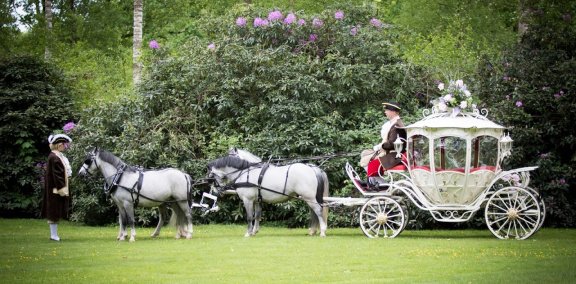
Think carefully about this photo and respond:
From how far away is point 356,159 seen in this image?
766 inches

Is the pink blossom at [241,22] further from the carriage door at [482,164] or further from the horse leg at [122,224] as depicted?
the carriage door at [482,164]

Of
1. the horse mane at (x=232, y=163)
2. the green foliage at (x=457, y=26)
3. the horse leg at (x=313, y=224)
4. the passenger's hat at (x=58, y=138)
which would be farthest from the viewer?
the green foliage at (x=457, y=26)

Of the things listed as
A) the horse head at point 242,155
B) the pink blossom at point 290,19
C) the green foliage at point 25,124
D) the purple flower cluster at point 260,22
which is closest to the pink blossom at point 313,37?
the pink blossom at point 290,19

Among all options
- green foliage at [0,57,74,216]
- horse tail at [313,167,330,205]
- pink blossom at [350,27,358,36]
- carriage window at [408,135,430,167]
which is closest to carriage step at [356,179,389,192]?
horse tail at [313,167,330,205]

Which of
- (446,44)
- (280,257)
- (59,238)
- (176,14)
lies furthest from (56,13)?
(280,257)

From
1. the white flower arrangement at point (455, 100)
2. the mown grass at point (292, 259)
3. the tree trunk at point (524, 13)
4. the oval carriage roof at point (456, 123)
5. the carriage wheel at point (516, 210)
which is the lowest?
the mown grass at point (292, 259)

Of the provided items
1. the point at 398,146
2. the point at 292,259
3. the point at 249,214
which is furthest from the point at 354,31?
the point at 292,259

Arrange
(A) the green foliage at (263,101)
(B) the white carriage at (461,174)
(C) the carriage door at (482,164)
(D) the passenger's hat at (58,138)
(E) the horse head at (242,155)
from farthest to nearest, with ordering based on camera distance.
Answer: (A) the green foliage at (263,101) < (E) the horse head at (242,155) < (D) the passenger's hat at (58,138) < (C) the carriage door at (482,164) < (B) the white carriage at (461,174)

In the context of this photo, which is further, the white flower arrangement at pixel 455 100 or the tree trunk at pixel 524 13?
the tree trunk at pixel 524 13

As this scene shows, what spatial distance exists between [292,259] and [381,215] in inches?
134

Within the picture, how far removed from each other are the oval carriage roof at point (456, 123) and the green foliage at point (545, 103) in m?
3.46

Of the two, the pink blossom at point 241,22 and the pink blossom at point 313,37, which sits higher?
the pink blossom at point 241,22

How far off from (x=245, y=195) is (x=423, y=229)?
4182 millimetres

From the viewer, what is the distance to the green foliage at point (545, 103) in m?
18.0
